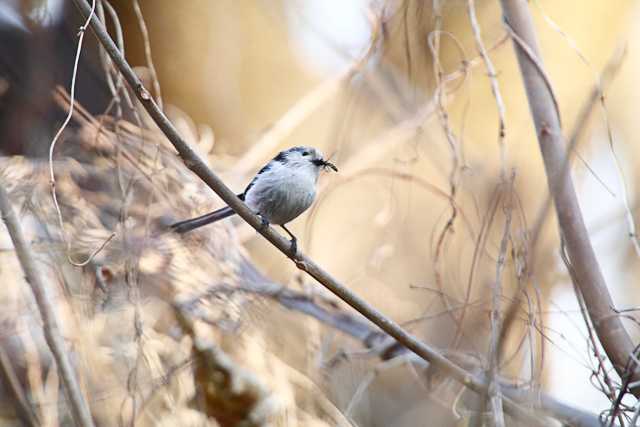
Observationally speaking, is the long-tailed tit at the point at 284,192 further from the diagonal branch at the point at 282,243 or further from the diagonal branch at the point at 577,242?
the diagonal branch at the point at 577,242

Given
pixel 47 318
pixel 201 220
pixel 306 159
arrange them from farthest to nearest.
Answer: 1. pixel 306 159
2. pixel 201 220
3. pixel 47 318

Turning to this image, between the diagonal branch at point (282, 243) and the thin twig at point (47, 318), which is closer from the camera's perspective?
the diagonal branch at point (282, 243)

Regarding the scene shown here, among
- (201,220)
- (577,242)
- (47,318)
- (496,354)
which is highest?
(577,242)

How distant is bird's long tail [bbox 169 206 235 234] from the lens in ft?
8.84

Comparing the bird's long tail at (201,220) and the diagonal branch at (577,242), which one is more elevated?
the diagonal branch at (577,242)

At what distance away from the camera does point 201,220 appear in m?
2.71

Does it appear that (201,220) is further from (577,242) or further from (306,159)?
(577,242)

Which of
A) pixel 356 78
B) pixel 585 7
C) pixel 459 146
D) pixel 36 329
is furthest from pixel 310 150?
pixel 585 7

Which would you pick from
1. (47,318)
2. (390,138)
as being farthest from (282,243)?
(390,138)

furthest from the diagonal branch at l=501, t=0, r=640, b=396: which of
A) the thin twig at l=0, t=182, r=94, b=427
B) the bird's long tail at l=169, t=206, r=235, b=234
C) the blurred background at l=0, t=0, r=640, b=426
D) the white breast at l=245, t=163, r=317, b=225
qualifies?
the thin twig at l=0, t=182, r=94, b=427

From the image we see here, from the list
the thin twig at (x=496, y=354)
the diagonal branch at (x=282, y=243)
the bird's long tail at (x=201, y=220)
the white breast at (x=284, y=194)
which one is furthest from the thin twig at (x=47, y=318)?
the white breast at (x=284, y=194)

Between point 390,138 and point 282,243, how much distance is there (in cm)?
169

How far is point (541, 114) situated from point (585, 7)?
2990 millimetres

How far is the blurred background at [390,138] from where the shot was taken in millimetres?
2438
